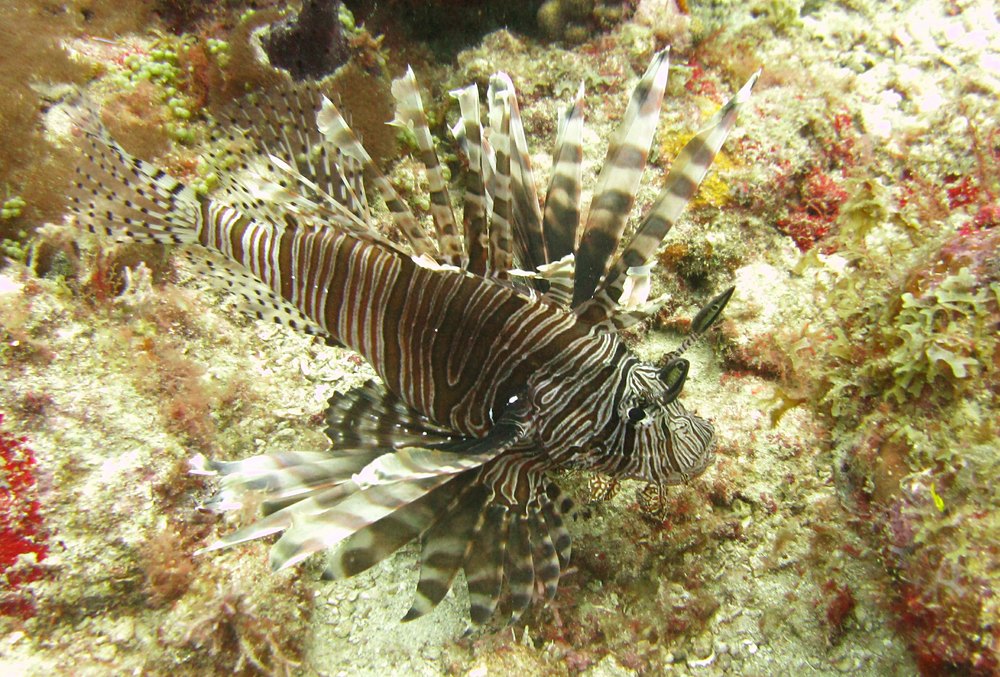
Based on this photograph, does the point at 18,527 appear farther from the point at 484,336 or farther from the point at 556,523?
the point at 556,523

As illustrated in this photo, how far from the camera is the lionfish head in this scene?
2.55 meters

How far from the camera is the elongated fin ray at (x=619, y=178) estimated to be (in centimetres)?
221

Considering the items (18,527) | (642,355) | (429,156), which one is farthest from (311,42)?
(18,527)

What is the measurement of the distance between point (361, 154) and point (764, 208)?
119 inches

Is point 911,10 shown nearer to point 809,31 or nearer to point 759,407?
point 809,31

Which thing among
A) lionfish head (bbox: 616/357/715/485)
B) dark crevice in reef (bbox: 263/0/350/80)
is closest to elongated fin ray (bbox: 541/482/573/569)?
lionfish head (bbox: 616/357/715/485)

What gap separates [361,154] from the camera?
2643 mm

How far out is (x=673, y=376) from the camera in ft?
8.17

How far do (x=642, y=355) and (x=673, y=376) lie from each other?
4.64 feet

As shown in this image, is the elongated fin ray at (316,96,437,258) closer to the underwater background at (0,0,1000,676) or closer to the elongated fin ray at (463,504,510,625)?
the elongated fin ray at (463,504,510,625)

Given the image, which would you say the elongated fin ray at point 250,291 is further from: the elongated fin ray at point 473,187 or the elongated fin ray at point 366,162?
the elongated fin ray at point 473,187

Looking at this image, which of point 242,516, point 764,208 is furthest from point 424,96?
point 242,516

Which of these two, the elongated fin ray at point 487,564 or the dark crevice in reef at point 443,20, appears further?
the dark crevice in reef at point 443,20

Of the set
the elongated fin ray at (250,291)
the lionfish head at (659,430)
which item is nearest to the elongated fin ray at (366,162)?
the elongated fin ray at (250,291)
